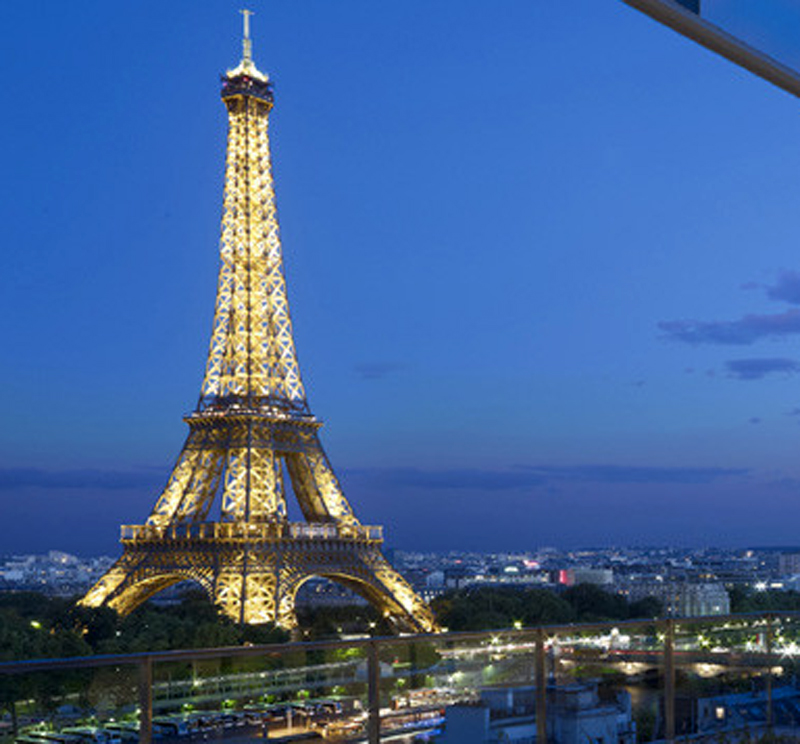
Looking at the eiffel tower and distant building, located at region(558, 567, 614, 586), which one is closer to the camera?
the eiffel tower

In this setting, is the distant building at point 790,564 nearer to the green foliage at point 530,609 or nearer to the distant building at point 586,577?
the distant building at point 586,577

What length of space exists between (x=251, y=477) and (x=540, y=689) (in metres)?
27.3

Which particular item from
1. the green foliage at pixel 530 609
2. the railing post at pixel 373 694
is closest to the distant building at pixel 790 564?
the green foliage at pixel 530 609

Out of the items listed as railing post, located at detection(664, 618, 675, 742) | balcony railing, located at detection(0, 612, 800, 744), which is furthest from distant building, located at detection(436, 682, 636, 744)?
railing post, located at detection(664, 618, 675, 742)

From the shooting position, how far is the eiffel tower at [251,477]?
3092 cm

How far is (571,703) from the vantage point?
5.07 meters

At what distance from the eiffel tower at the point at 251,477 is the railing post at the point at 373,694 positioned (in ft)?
84.5

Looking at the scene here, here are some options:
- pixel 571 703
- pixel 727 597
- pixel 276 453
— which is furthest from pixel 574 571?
pixel 571 703

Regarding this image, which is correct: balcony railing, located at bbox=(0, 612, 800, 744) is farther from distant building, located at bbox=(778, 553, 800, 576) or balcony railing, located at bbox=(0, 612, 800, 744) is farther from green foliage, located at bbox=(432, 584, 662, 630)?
distant building, located at bbox=(778, 553, 800, 576)

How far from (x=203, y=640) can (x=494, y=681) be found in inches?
974

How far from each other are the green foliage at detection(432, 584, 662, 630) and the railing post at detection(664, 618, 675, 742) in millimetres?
34959

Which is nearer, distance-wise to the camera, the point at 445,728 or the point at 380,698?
the point at 380,698

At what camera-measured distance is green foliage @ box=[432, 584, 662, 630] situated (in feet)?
141

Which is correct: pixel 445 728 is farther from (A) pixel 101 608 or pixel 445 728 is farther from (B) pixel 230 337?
(B) pixel 230 337
